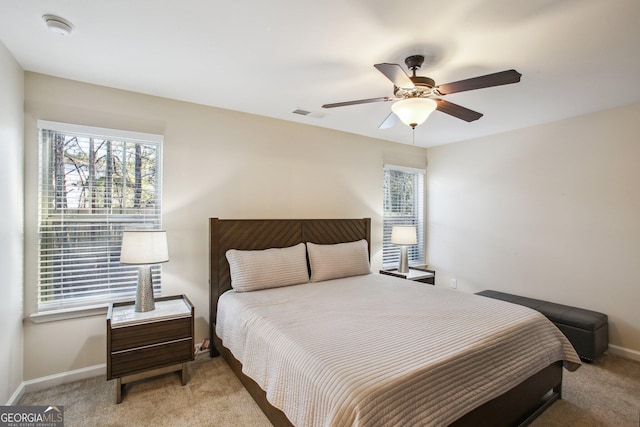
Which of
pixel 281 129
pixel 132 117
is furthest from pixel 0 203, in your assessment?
pixel 281 129

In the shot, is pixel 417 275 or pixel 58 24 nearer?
pixel 58 24

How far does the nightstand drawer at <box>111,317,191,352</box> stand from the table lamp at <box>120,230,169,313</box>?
0.22 meters

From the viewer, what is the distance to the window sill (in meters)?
2.47

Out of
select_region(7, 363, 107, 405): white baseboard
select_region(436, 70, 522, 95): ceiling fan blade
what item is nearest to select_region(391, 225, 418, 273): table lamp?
select_region(436, 70, 522, 95): ceiling fan blade

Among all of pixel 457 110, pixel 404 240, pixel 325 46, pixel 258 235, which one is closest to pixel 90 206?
pixel 258 235

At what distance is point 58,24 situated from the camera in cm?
181

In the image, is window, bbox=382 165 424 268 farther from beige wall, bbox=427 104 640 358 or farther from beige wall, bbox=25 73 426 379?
beige wall, bbox=427 104 640 358

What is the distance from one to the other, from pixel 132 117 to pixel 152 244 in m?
1.24

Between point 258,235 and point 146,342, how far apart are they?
1.43 m

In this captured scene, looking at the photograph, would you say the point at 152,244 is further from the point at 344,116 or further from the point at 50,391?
the point at 344,116

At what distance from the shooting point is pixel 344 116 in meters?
3.55

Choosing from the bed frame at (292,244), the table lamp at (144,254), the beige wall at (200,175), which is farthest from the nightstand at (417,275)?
the table lamp at (144,254)

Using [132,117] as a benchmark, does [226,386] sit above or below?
below

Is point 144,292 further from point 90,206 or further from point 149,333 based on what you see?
point 90,206
